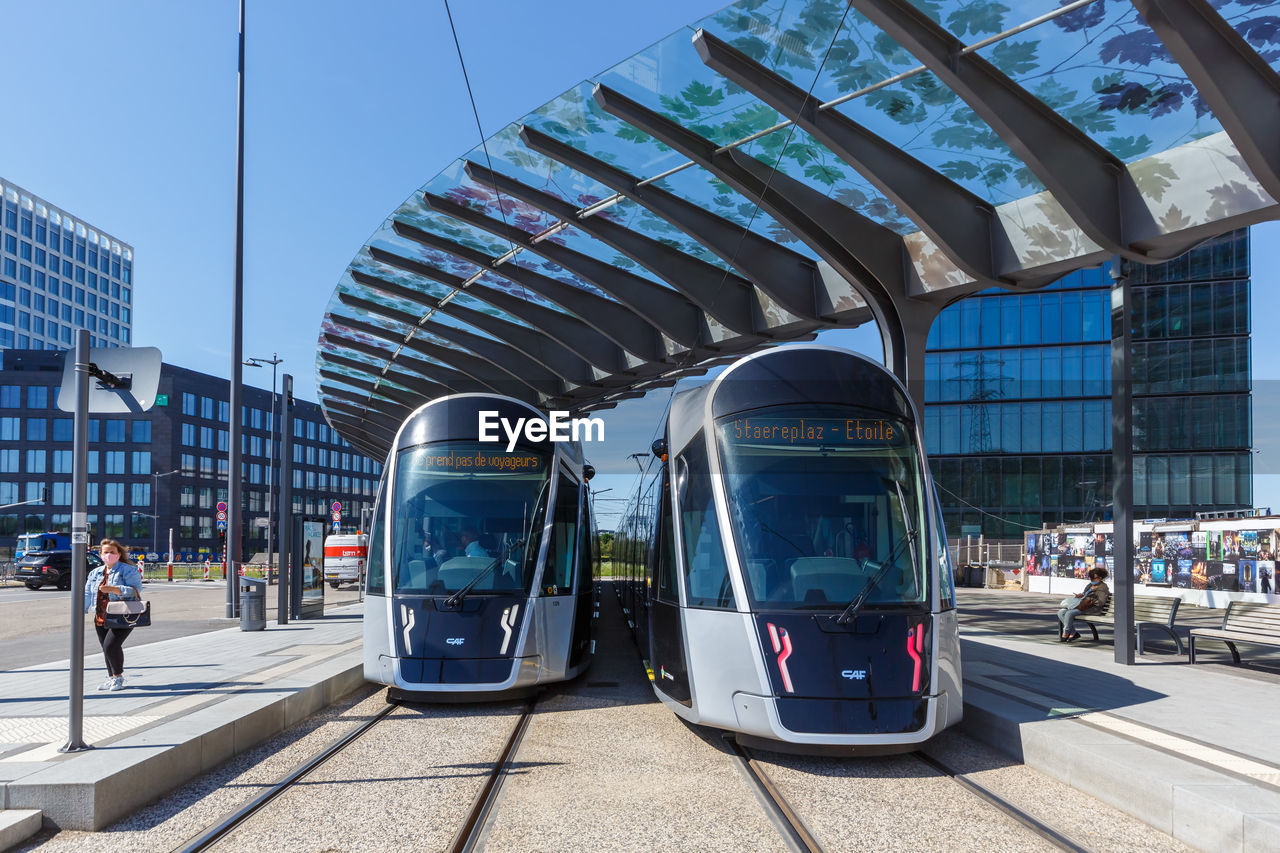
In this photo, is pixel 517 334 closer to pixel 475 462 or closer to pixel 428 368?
pixel 428 368

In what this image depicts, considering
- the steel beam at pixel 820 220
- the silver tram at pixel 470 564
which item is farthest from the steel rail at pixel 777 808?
A: the steel beam at pixel 820 220

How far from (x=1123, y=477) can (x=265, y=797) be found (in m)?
9.21

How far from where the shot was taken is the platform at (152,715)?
5656 millimetres

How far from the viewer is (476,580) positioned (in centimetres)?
948

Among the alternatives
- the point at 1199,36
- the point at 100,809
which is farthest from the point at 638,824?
the point at 1199,36

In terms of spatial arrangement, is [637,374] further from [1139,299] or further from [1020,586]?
[1139,299]

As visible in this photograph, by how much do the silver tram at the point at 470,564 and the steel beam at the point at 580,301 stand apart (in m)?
5.56

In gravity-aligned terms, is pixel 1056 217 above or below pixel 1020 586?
above

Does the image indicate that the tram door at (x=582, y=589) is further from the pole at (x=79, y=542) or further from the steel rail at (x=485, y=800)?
the pole at (x=79, y=542)

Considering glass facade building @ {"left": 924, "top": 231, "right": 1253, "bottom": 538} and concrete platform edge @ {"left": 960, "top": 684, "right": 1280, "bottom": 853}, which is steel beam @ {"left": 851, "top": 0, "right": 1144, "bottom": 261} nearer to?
concrete platform edge @ {"left": 960, "top": 684, "right": 1280, "bottom": 853}

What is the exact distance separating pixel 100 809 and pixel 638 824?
2931 millimetres

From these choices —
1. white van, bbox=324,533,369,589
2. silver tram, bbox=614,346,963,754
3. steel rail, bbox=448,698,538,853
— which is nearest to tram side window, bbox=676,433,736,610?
silver tram, bbox=614,346,963,754

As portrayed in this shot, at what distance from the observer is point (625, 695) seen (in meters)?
10.5

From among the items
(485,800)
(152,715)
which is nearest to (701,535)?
(485,800)
